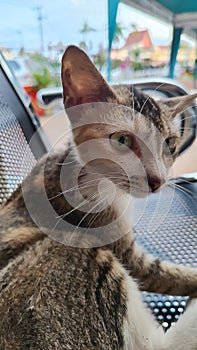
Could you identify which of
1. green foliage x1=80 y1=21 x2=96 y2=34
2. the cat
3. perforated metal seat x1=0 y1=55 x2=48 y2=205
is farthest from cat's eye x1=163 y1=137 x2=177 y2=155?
green foliage x1=80 y1=21 x2=96 y2=34

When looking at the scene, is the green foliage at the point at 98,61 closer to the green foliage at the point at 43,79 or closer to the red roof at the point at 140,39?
the green foliage at the point at 43,79

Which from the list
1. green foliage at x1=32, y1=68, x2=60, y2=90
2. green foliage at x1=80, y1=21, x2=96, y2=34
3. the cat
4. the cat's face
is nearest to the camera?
the cat

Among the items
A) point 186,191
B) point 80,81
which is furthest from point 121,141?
point 186,191

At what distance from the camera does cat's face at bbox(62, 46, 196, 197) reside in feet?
2.52

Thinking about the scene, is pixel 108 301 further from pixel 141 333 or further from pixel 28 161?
pixel 28 161

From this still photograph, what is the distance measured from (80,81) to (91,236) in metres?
0.30

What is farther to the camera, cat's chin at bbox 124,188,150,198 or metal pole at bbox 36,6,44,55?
metal pole at bbox 36,6,44,55

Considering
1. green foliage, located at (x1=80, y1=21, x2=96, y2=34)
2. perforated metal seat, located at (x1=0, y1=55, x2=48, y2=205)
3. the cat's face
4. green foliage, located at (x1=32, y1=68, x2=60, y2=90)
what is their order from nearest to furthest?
the cat's face → perforated metal seat, located at (x1=0, y1=55, x2=48, y2=205) → green foliage, located at (x1=32, y1=68, x2=60, y2=90) → green foliage, located at (x1=80, y1=21, x2=96, y2=34)

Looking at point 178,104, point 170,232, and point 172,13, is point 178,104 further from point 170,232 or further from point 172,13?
point 172,13

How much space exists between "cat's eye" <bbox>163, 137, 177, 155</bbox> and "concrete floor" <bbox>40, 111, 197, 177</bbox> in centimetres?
8

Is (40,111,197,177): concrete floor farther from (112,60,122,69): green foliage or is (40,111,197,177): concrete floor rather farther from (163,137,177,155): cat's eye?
(112,60,122,69): green foliage

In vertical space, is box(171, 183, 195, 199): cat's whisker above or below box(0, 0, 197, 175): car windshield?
below

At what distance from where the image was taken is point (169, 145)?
2.84 ft

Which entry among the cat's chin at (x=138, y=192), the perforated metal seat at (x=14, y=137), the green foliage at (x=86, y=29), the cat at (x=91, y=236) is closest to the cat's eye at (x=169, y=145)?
the cat at (x=91, y=236)
